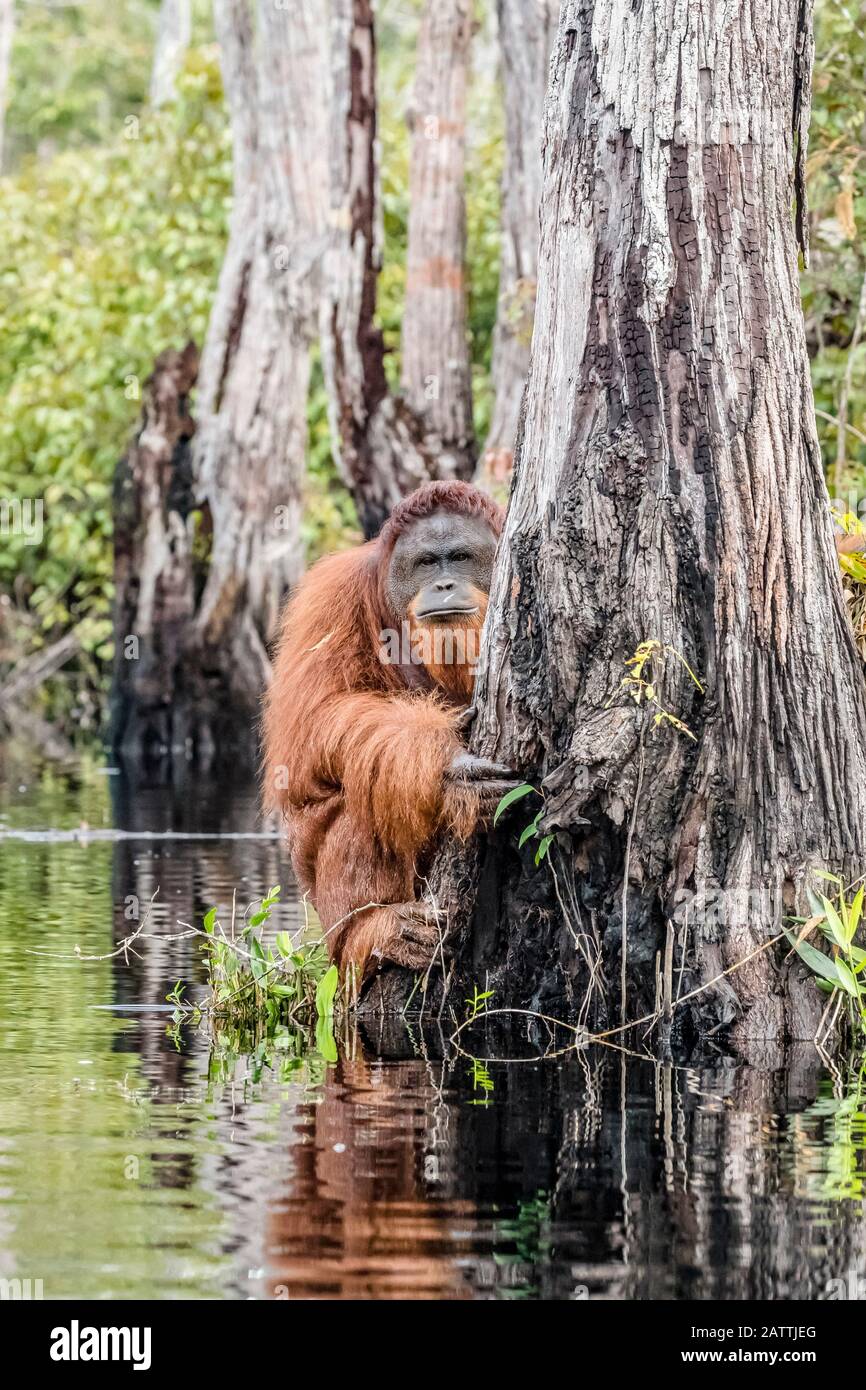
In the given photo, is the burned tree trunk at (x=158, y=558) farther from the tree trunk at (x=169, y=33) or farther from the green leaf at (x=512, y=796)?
the green leaf at (x=512, y=796)

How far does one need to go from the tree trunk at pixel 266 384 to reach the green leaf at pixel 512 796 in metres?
13.8

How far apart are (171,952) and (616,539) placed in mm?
2786

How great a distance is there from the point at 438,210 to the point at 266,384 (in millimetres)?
2239

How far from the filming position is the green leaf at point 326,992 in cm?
614

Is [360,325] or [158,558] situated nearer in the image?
[360,325]

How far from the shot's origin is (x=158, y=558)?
19.7 m

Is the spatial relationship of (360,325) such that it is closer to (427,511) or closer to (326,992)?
(427,511)

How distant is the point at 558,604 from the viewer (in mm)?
5730

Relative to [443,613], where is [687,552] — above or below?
above

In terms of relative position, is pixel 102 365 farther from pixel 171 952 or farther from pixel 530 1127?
pixel 530 1127

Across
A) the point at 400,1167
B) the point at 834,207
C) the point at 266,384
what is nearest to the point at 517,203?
the point at 266,384

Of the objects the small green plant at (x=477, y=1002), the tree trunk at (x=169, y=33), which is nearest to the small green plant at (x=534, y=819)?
the small green plant at (x=477, y=1002)

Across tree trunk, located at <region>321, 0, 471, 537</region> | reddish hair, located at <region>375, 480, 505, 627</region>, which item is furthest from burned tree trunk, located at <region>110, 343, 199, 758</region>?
reddish hair, located at <region>375, 480, 505, 627</region>

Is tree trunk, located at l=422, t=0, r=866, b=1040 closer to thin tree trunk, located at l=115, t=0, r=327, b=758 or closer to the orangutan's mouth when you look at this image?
the orangutan's mouth
